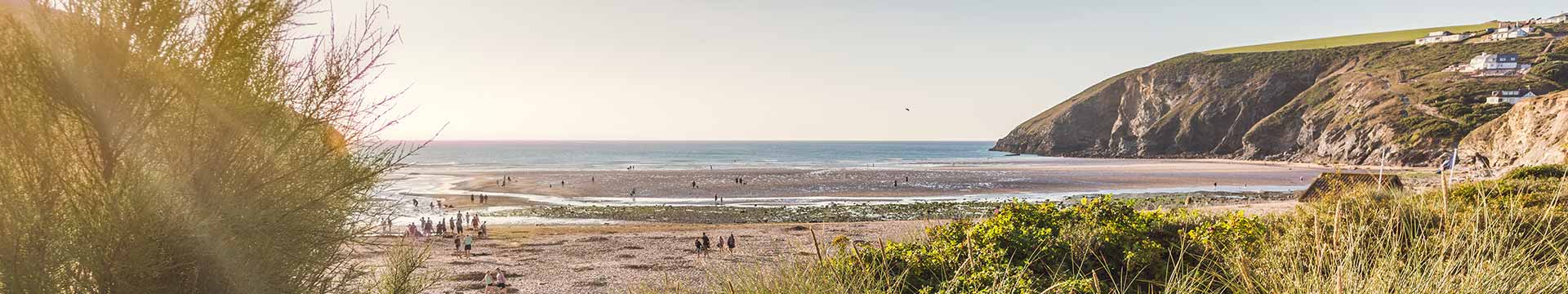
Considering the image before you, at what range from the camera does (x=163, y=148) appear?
4.67 metres

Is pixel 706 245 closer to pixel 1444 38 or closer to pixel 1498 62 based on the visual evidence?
pixel 1498 62

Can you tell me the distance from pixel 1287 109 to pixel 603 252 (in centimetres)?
11023

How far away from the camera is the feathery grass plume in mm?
4238

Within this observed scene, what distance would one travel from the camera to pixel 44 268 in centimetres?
416

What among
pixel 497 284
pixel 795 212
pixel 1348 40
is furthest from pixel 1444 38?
pixel 497 284

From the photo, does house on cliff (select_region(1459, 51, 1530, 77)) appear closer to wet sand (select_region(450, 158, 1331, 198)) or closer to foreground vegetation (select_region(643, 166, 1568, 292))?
wet sand (select_region(450, 158, 1331, 198))

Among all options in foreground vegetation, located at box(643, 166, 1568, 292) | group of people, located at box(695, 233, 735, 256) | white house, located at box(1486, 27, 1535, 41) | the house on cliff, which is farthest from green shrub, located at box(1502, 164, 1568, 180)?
white house, located at box(1486, 27, 1535, 41)

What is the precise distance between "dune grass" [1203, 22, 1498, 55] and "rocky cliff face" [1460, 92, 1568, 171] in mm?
119477

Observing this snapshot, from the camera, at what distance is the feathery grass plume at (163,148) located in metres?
4.24

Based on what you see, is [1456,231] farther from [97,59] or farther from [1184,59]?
[1184,59]

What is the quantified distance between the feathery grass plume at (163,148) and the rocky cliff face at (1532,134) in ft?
132

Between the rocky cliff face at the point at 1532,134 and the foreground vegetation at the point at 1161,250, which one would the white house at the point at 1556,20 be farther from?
the foreground vegetation at the point at 1161,250

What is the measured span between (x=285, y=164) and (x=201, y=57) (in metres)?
0.93

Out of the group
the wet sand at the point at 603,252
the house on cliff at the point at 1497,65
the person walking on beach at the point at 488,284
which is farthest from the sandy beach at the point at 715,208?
the house on cliff at the point at 1497,65
